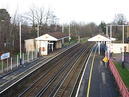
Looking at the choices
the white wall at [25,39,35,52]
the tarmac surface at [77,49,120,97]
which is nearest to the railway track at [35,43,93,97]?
the tarmac surface at [77,49,120,97]

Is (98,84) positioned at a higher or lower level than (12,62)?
lower

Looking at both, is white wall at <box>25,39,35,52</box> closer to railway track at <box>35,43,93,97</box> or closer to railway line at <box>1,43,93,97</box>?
railway line at <box>1,43,93,97</box>

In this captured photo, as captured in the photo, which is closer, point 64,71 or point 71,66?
point 64,71

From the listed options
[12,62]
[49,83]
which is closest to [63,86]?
[49,83]

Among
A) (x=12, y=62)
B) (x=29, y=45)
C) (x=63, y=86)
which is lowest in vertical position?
(x=63, y=86)

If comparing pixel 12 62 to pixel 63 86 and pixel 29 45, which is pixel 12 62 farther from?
pixel 29 45

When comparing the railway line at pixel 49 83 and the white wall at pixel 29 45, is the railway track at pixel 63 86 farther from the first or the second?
the white wall at pixel 29 45

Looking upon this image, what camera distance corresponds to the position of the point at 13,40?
51.5 m

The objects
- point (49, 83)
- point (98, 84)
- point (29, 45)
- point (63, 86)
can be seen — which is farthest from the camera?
point (29, 45)

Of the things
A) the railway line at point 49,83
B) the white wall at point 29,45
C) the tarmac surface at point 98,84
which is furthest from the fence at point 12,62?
the white wall at point 29,45

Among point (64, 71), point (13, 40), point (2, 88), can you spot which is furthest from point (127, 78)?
point (13, 40)

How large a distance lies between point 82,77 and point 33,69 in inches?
270

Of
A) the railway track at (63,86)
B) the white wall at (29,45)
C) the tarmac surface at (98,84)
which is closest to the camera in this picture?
the railway track at (63,86)

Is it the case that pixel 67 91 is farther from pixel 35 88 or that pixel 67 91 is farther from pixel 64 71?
pixel 64 71
